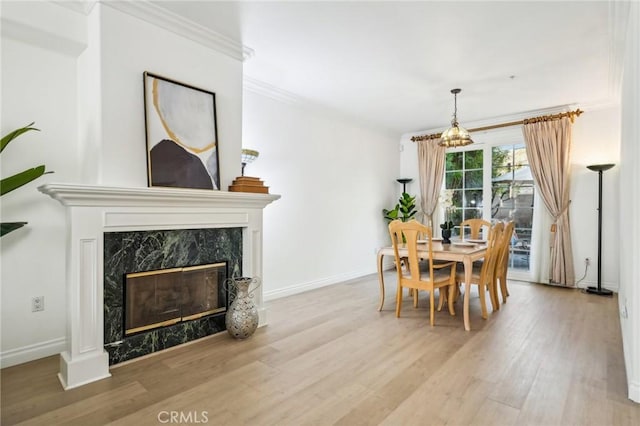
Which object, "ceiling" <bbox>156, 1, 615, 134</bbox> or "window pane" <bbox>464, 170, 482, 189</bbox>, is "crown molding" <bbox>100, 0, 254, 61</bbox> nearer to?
"ceiling" <bbox>156, 1, 615, 134</bbox>

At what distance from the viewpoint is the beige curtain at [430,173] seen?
6043 mm

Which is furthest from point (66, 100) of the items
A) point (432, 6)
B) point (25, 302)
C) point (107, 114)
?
point (432, 6)

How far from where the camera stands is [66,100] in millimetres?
2662

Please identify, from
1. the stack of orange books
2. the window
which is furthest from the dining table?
the window

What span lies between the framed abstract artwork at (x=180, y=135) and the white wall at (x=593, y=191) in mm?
4954

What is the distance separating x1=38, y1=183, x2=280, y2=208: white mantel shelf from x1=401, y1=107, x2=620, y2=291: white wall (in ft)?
14.9

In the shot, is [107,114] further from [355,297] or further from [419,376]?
[355,297]

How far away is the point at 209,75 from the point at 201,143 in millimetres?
642

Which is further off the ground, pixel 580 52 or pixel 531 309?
pixel 580 52

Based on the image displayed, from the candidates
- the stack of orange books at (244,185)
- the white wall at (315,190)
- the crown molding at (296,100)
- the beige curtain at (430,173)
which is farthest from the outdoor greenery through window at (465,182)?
the stack of orange books at (244,185)

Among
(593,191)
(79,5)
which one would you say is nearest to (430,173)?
(593,191)

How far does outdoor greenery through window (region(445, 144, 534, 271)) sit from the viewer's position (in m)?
5.35

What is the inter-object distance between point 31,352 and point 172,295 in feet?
3.37

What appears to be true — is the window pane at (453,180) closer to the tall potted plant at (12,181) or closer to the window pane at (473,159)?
the window pane at (473,159)
